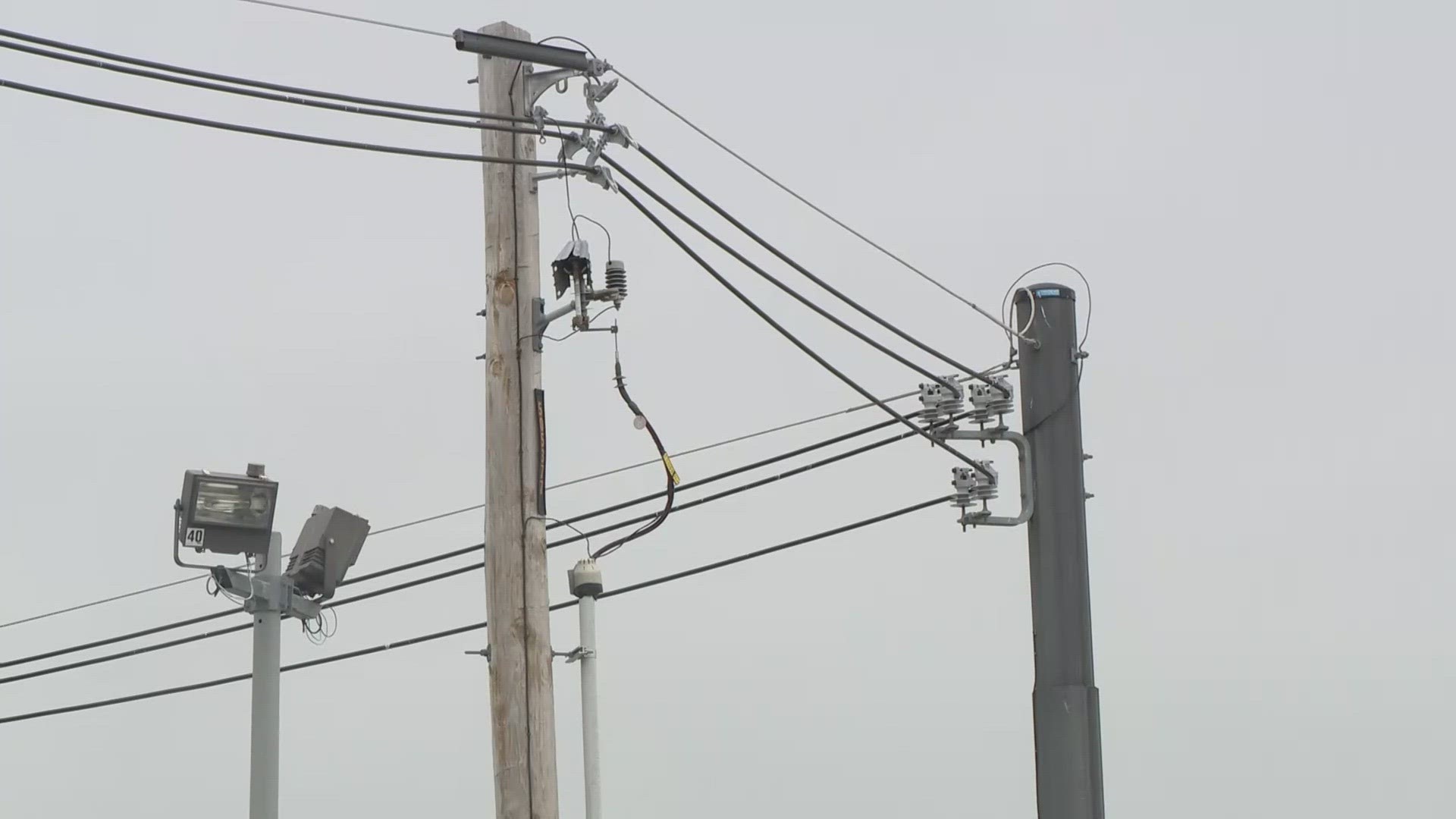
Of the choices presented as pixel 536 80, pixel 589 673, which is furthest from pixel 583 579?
pixel 536 80

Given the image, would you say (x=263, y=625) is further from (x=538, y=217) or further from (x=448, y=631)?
(x=448, y=631)

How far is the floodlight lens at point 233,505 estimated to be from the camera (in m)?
10.6

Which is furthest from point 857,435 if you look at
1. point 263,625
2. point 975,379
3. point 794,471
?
point 263,625

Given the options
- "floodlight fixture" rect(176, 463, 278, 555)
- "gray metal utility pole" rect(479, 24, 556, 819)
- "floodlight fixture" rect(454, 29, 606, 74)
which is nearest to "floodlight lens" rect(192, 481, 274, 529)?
"floodlight fixture" rect(176, 463, 278, 555)

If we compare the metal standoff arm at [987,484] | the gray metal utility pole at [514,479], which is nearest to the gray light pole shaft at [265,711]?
the gray metal utility pole at [514,479]

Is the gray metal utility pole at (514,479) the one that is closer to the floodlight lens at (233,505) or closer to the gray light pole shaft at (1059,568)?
the floodlight lens at (233,505)

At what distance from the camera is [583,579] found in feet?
38.1

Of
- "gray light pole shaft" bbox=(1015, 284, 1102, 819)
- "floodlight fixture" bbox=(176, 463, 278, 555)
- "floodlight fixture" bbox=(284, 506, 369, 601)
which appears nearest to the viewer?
"floodlight fixture" bbox=(176, 463, 278, 555)

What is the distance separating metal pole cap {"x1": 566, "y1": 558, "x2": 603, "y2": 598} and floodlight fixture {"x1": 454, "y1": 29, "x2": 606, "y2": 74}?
2844mm

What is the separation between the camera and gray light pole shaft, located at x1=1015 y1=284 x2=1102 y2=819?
12.5 metres

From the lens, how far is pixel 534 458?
11.1m

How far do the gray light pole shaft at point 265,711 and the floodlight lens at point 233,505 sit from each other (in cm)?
22

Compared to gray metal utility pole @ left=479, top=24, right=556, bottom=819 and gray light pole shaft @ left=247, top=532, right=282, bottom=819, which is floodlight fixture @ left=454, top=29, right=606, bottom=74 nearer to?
gray metal utility pole @ left=479, top=24, right=556, bottom=819

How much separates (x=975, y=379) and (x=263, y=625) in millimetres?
4952
